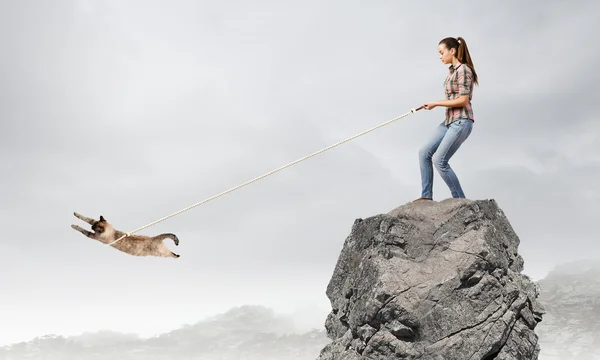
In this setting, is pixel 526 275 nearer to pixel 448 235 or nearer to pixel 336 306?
pixel 448 235

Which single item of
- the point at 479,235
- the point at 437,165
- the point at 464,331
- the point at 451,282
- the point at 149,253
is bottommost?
the point at 464,331

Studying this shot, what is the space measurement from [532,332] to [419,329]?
236 centimetres

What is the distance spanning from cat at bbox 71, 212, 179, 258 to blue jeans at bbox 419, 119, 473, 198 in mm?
5619

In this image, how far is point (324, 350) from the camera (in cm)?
1334

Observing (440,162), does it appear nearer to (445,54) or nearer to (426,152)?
(426,152)

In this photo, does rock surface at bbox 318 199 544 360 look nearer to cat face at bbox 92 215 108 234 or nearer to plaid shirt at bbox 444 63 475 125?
plaid shirt at bbox 444 63 475 125

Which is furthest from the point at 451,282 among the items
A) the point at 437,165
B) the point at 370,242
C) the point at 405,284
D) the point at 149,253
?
the point at 149,253

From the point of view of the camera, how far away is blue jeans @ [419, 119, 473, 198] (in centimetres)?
1291

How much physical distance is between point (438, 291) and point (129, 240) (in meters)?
Answer: 6.46

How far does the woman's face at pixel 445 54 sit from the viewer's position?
43.4 feet

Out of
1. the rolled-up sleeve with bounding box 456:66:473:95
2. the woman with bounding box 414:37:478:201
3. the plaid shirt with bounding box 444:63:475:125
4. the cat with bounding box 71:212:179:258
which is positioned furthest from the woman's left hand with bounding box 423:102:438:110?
the cat with bounding box 71:212:179:258

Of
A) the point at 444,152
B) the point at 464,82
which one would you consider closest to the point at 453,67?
the point at 464,82

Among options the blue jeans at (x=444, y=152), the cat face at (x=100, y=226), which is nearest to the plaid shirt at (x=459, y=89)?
the blue jeans at (x=444, y=152)

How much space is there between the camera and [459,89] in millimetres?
12992
